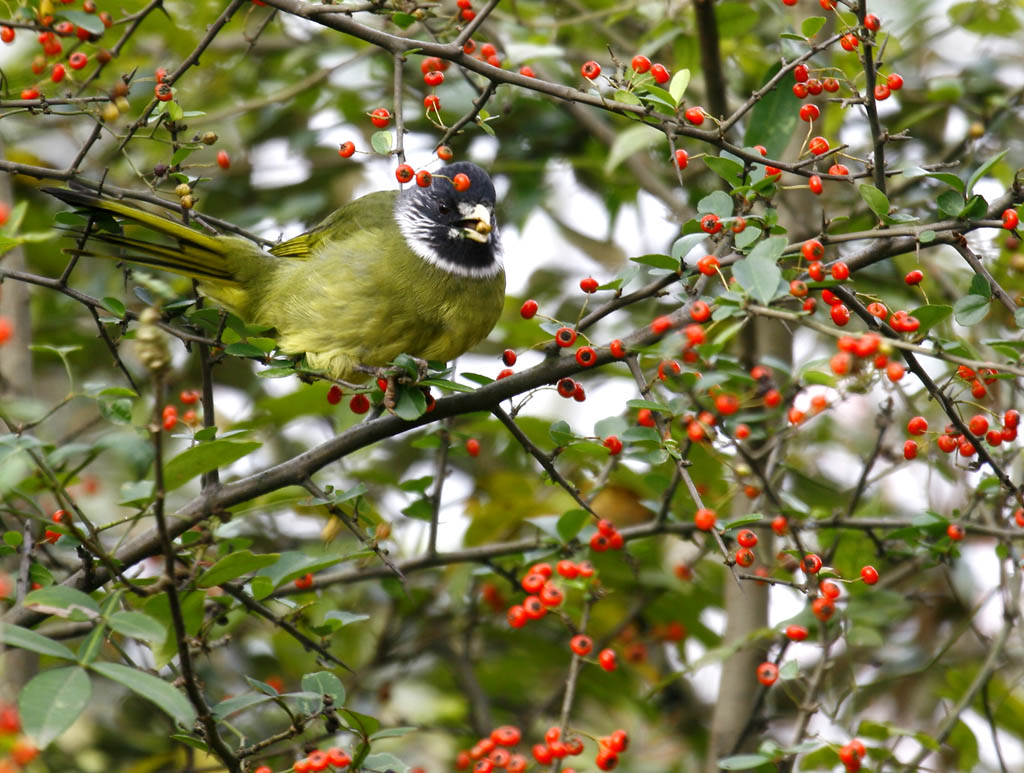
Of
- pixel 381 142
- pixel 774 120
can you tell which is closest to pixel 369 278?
pixel 381 142

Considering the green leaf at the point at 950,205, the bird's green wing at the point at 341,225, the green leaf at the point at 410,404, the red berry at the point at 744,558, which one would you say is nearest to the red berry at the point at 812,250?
the green leaf at the point at 950,205

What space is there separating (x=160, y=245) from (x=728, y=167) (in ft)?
5.43

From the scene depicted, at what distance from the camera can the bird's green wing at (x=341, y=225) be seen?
361cm

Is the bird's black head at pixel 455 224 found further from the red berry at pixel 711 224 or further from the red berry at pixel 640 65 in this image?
the red berry at pixel 711 224

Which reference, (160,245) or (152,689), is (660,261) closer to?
(152,689)

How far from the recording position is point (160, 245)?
123 inches

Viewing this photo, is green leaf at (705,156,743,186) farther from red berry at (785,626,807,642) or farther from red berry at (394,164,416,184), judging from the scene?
red berry at (785,626,807,642)

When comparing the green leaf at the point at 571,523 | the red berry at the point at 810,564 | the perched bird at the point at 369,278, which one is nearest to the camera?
the red berry at the point at 810,564

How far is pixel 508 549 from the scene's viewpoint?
10.3ft

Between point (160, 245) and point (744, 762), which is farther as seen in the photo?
point (160, 245)

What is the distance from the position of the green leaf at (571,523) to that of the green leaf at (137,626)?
54.2 inches

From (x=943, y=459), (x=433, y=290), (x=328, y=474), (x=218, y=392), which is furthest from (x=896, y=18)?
(x=218, y=392)

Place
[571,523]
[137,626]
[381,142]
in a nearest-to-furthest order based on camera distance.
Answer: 1. [137,626]
2. [381,142]
3. [571,523]

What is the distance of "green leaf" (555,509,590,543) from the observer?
288 cm
